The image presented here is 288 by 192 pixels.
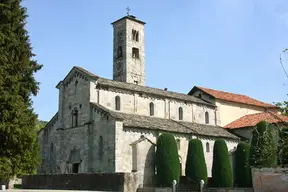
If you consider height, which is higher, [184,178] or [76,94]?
[76,94]

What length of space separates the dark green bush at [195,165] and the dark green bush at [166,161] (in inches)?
56.1

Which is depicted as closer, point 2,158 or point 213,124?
point 2,158

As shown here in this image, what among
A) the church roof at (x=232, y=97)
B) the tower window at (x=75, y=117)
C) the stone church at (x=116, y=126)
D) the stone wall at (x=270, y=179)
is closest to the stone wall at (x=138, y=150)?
the stone church at (x=116, y=126)

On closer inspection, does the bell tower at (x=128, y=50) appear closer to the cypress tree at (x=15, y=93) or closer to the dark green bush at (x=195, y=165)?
the dark green bush at (x=195, y=165)

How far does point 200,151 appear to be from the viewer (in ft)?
116

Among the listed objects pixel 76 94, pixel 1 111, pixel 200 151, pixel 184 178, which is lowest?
pixel 184 178

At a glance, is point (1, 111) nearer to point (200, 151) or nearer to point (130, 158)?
point (130, 158)

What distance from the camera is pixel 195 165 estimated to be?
113 ft

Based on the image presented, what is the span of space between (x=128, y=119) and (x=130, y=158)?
13.2ft

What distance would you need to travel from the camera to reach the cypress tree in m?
24.4

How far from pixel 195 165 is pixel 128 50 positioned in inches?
962

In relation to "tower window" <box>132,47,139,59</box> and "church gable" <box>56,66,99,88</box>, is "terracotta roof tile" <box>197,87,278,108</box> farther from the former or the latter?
"church gable" <box>56,66,99,88</box>

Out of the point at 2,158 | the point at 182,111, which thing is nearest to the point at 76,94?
the point at 182,111

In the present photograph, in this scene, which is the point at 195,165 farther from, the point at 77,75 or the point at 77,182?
the point at 77,75
